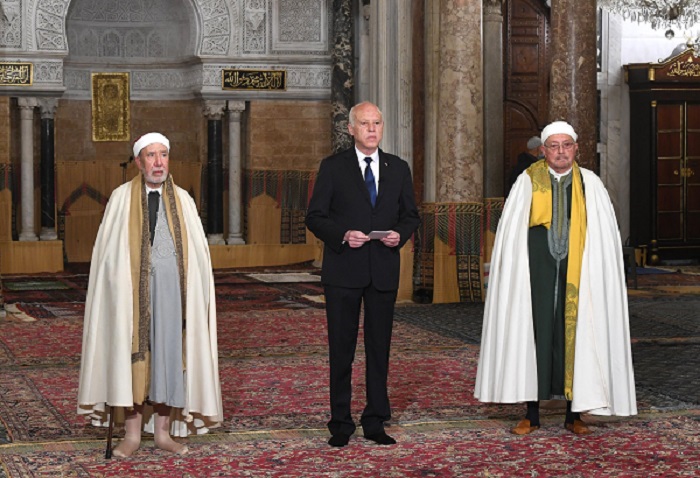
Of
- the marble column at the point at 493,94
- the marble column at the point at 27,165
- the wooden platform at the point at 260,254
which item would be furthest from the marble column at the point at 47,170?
the marble column at the point at 493,94

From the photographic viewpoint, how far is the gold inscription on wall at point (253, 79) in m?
13.4

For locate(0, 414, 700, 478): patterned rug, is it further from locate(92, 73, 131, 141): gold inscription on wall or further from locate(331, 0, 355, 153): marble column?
locate(92, 73, 131, 141): gold inscription on wall

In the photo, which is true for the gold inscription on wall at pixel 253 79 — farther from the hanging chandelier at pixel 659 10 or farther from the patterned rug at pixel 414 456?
the patterned rug at pixel 414 456

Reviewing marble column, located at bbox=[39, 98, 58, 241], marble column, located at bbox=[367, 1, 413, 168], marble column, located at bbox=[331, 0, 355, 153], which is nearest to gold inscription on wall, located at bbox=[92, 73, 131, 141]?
marble column, located at bbox=[39, 98, 58, 241]

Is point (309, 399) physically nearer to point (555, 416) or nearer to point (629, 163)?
point (555, 416)

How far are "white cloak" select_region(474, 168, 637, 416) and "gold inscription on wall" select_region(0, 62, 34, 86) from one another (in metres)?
9.03

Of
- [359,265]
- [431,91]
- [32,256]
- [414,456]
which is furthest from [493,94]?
[414,456]

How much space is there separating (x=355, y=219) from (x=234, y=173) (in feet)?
30.3

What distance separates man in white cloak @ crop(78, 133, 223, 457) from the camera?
423 cm

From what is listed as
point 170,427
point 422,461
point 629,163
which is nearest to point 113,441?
point 170,427

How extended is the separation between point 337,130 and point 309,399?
8041 millimetres

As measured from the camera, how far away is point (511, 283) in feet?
15.4

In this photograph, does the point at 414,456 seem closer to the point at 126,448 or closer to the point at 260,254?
the point at 126,448

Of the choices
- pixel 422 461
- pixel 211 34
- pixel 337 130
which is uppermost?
pixel 211 34
